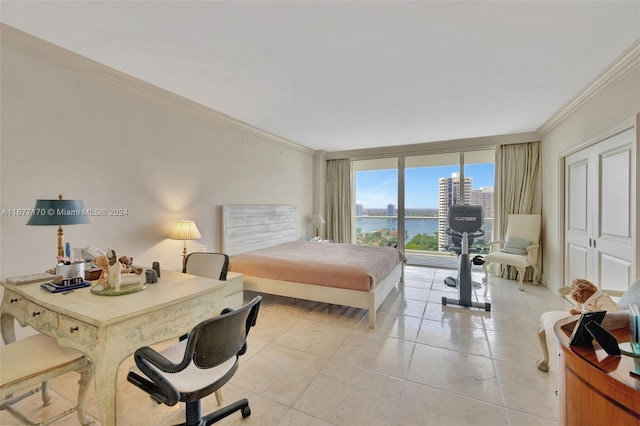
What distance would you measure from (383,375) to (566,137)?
3995mm

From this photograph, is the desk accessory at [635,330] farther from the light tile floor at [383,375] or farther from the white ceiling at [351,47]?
the white ceiling at [351,47]

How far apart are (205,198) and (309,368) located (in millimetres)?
2470

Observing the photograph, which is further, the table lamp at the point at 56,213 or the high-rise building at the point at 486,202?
the high-rise building at the point at 486,202

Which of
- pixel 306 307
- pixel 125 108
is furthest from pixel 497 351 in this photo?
pixel 125 108

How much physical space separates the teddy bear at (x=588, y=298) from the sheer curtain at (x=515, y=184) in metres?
3.56

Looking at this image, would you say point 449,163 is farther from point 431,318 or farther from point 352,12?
point 352,12

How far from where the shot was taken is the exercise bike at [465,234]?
3.42 meters

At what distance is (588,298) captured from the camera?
153 centimetres

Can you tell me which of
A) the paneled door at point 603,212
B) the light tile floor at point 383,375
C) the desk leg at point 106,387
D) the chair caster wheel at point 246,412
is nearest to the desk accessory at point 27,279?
the light tile floor at point 383,375

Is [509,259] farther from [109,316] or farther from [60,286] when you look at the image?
[60,286]

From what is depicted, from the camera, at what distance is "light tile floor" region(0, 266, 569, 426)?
65.4 inches

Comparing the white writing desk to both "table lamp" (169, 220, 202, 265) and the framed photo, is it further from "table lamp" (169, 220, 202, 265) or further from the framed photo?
the framed photo

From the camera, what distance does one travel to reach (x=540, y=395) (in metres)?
1.81

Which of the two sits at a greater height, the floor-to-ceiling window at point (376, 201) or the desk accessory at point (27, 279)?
the floor-to-ceiling window at point (376, 201)
